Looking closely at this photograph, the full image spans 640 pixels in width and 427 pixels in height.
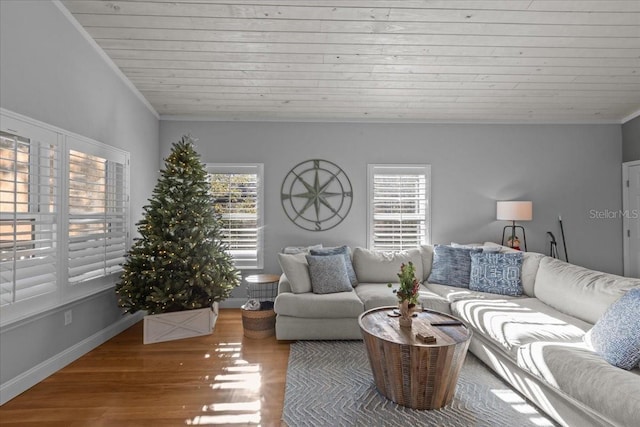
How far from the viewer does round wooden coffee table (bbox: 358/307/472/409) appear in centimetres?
208

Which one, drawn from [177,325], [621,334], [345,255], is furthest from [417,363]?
[177,325]

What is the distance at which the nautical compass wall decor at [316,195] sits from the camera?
4.55 meters

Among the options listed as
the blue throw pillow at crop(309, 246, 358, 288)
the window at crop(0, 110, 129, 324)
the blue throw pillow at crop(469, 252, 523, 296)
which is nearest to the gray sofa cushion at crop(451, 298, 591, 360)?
the blue throw pillow at crop(469, 252, 523, 296)

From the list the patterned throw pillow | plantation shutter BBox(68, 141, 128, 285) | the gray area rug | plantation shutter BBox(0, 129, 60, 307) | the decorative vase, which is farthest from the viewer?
the patterned throw pillow

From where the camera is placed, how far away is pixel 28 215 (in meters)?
2.43

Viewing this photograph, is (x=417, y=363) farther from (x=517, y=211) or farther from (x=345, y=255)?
(x=517, y=211)

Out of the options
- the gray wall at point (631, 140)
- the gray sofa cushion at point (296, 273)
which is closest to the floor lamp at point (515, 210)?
the gray wall at point (631, 140)

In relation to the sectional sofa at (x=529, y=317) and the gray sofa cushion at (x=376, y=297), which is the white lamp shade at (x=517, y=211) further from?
the gray sofa cushion at (x=376, y=297)

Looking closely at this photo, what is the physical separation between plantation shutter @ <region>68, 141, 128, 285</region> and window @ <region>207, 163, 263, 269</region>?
1.19 m

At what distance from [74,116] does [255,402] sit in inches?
115

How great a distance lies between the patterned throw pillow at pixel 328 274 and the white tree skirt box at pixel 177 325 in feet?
3.93

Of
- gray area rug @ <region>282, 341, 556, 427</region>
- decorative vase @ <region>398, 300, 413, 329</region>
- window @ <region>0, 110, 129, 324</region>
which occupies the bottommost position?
gray area rug @ <region>282, 341, 556, 427</region>

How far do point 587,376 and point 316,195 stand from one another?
337 centimetres

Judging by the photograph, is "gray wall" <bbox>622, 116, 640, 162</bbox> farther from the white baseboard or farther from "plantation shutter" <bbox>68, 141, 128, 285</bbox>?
the white baseboard
